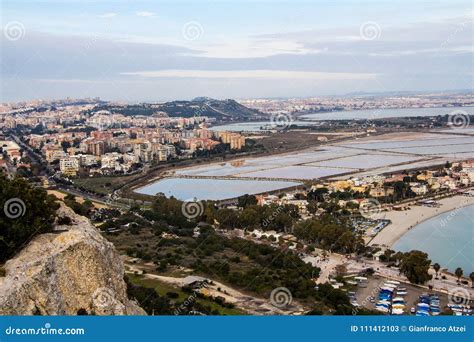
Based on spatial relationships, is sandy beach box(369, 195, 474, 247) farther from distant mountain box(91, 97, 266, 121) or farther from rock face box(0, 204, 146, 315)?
distant mountain box(91, 97, 266, 121)

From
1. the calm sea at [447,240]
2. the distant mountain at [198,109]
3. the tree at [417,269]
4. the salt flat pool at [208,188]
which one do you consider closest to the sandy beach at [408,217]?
the calm sea at [447,240]

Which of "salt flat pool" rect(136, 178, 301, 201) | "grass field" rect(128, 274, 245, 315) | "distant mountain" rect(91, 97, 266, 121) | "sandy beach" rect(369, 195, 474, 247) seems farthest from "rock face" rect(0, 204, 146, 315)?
"distant mountain" rect(91, 97, 266, 121)

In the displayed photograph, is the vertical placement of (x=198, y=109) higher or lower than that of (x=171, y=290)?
higher

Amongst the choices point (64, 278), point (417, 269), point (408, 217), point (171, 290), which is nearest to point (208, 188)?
point (408, 217)

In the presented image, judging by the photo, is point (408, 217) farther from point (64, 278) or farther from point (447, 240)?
point (64, 278)

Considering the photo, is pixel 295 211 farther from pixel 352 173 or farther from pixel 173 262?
pixel 352 173
